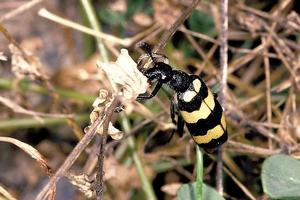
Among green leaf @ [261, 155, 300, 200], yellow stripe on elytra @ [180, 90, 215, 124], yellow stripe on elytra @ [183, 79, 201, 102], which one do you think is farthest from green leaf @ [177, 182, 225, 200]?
yellow stripe on elytra @ [183, 79, 201, 102]

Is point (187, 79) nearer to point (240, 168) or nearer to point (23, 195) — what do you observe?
point (240, 168)

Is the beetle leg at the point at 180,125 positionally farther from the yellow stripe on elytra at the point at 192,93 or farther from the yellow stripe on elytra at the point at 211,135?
the yellow stripe on elytra at the point at 211,135

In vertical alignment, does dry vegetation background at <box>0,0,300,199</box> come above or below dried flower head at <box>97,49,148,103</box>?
above

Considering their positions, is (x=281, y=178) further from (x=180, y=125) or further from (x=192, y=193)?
(x=180, y=125)

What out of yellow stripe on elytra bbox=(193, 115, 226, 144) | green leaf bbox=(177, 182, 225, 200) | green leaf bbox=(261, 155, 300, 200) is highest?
yellow stripe on elytra bbox=(193, 115, 226, 144)

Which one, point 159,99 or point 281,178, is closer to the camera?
point 281,178

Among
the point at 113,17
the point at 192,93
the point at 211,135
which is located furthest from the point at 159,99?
the point at 113,17

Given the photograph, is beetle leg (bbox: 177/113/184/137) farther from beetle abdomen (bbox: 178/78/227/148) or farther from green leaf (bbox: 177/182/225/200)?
green leaf (bbox: 177/182/225/200)
